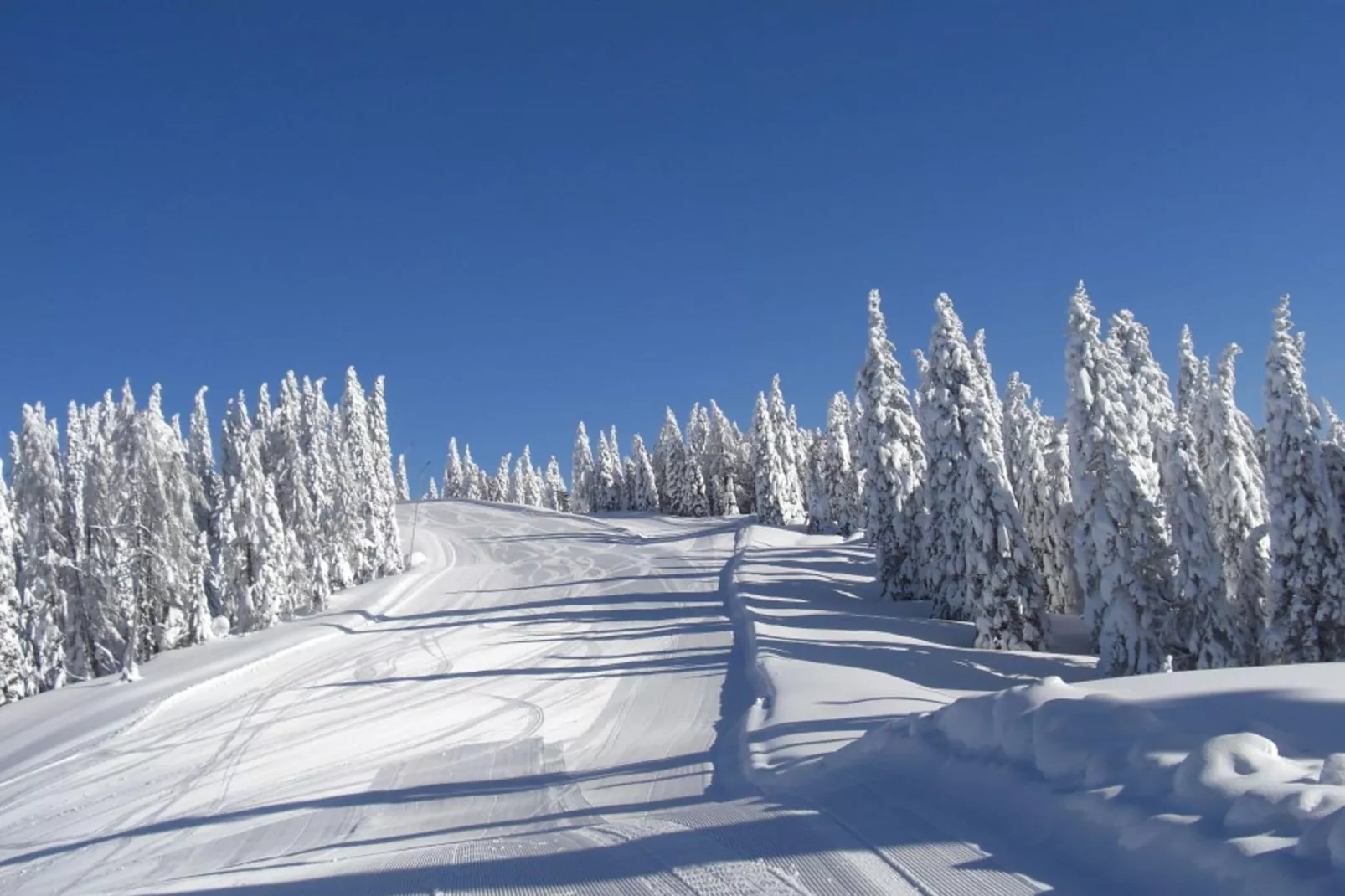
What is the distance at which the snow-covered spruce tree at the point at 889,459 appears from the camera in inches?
1490

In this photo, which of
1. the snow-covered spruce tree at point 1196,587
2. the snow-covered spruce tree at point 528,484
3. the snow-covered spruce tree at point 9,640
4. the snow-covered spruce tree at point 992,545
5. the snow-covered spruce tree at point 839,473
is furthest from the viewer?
the snow-covered spruce tree at point 528,484

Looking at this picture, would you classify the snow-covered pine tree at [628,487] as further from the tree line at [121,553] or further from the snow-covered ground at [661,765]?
the snow-covered ground at [661,765]

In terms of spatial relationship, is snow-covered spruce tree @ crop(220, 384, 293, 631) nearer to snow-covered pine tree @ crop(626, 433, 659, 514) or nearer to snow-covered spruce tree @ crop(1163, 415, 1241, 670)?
snow-covered spruce tree @ crop(1163, 415, 1241, 670)

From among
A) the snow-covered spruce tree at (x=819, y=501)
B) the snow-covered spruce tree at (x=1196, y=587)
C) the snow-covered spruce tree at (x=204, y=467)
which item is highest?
the snow-covered spruce tree at (x=204, y=467)

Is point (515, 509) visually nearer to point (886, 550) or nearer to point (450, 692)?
point (886, 550)

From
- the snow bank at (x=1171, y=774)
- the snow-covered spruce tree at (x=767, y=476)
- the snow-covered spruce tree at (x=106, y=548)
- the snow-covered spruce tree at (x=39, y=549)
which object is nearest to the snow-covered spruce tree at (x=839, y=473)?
the snow-covered spruce tree at (x=767, y=476)

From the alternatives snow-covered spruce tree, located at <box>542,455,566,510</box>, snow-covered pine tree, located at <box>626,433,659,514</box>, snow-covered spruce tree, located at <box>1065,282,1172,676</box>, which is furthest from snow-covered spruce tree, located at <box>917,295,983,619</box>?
snow-covered spruce tree, located at <box>542,455,566,510</box>

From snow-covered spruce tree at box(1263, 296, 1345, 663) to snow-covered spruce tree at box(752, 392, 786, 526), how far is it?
53445mm

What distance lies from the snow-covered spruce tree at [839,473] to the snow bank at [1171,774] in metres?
64.6

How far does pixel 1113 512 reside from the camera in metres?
26.8

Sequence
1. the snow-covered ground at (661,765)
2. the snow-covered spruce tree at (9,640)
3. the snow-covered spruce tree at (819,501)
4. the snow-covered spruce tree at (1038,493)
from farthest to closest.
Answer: the snow-covered spruce tree at (819,501)
the snow-covered spruce tree at (1038,493)
the snow-covered spruce tree at (9,640)
the snow-covered ground at (661,765)

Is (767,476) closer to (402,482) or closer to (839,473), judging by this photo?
(839,473)

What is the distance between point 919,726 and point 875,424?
3124 centimetres

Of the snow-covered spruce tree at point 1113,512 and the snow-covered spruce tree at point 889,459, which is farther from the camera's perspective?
the snow-covered spruce tree at point 889,459
